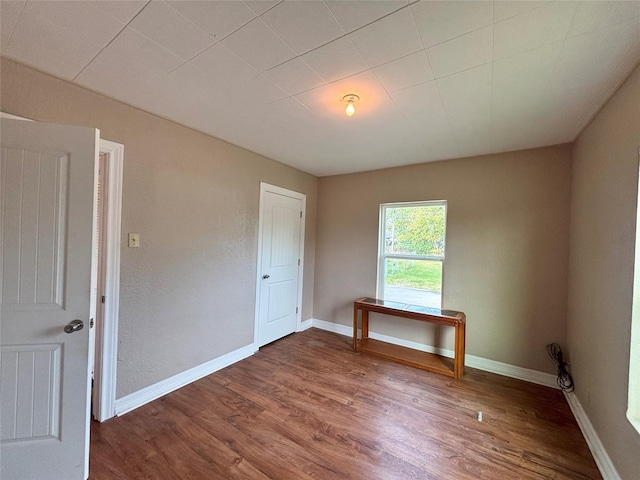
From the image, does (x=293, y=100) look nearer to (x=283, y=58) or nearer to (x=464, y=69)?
(x=283, y=58)

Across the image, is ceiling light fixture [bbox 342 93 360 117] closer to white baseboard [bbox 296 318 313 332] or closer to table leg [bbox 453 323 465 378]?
table leg [bbox 453 323 465 378]

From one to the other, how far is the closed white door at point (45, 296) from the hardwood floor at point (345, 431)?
1.12 feet

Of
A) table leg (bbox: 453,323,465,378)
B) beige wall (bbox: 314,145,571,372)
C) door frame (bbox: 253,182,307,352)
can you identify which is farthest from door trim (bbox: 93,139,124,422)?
table leg (bbox: 453,323,465,378)

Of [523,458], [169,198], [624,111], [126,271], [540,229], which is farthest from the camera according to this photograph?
[540,229]

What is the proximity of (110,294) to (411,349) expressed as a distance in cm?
321

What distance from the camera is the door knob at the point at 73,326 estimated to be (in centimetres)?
142

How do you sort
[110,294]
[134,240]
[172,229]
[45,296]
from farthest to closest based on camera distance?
1. [172,229]
2. [134,240]
3. [110,294]
4. [45,296]

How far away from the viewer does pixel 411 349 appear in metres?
3.26

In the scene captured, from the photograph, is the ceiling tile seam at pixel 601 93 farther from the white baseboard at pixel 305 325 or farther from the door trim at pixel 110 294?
the white baseboard at pixel 305 325

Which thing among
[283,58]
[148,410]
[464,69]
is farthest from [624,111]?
[148,410]

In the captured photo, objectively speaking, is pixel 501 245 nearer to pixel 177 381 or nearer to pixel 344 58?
pixel 344 58

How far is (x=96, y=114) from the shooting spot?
187 cm

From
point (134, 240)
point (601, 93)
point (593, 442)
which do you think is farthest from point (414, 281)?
point (134, 240)

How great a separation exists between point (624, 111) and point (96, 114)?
11.4 ft
